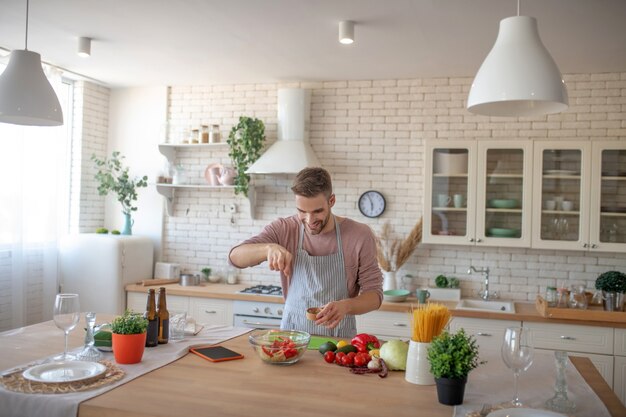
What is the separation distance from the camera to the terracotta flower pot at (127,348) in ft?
8.12

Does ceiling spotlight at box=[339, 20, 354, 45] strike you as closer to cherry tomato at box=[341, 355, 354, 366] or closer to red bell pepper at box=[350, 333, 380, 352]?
red bell pepper at box=[350, 333, 380, 352]

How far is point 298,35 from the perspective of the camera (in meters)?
4.25

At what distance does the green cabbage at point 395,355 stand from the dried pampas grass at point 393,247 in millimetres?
2769

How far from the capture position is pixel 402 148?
5.48 meters

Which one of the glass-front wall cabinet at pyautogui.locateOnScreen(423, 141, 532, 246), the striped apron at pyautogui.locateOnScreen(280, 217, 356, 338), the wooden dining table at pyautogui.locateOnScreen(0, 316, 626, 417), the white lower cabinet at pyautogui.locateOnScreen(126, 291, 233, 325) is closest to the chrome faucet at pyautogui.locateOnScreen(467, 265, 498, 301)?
the glass-front wall cabinet at pyautogui.locateOnScreen(423, 141, 532, 246)

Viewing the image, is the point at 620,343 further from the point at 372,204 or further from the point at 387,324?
the point at 372,204

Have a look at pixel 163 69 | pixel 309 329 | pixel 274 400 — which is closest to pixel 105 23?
pixel 163 69

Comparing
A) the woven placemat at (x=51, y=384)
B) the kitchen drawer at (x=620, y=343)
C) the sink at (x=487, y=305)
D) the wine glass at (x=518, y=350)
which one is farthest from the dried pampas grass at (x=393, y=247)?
the woven placemat at (x=51, y=384)

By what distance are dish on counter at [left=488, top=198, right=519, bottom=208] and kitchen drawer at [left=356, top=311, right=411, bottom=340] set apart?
1197 mm

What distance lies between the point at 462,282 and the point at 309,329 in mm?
2630

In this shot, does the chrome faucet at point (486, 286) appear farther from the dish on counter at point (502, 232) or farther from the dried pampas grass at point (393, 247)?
the dried pampas grass at point (393, 247)

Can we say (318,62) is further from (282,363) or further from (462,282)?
(282,363)

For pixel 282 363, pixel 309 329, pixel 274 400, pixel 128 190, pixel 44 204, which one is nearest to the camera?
pixel 274 400

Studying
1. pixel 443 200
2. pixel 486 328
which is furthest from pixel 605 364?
pixel 443 200
